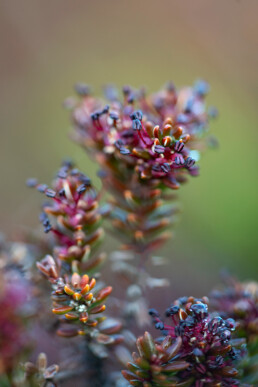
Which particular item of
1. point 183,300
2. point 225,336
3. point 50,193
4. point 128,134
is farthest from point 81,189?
point 225,336

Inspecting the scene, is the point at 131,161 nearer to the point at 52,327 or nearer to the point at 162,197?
the point at 162,197

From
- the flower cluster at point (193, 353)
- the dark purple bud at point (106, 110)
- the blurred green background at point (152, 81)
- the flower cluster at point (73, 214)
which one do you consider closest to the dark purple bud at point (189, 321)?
the flower cluster at point (193, 353)

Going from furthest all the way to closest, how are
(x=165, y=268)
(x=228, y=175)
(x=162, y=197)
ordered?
(x=228, y=175)
(x=165, y=268)
(x=162, y=197)

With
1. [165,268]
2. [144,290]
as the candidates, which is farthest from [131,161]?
[165,268]

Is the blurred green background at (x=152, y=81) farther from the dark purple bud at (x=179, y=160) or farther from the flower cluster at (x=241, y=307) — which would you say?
the dark purple bud at (x=179, y=160)

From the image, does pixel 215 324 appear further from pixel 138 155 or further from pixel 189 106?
pixel 189 106

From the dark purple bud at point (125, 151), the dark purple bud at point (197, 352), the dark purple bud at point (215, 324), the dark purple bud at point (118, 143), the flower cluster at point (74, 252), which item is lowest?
the dark purple bud at point (197, 352)
